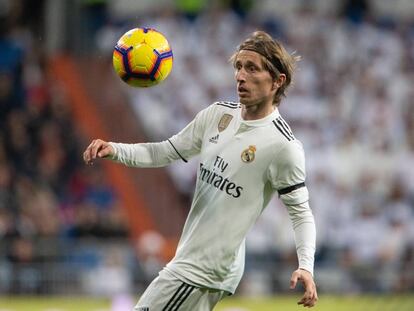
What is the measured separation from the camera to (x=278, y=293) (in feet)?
50.8

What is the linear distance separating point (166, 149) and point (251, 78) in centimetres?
76

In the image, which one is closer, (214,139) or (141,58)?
(214,139)

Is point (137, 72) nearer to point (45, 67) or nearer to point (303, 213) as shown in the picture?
point (303, 213)

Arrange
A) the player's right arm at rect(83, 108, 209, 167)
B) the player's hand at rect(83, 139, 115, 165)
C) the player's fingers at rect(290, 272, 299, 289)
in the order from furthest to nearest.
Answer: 1. the player's right arm at rect(83, 108, 209, 167)
2. the player's hand at rect(83, 139, 115, 165)
3. the player's fingers at rect(290, 272, 299, 289)

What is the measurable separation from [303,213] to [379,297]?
884 cm

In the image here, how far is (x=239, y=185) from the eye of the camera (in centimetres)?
666

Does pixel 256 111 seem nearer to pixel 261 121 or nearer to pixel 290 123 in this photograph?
pixel 261 121

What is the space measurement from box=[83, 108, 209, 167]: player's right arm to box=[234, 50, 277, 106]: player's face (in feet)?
1.22

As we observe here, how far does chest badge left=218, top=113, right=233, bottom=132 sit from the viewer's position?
6.84 m

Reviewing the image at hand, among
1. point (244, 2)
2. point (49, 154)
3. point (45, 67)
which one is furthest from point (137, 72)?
point (244, 2)

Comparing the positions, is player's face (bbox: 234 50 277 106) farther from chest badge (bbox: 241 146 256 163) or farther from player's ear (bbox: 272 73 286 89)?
chest badge (bbox: 241 146 256 163)

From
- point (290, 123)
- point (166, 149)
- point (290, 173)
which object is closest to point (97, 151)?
point (166, 149)

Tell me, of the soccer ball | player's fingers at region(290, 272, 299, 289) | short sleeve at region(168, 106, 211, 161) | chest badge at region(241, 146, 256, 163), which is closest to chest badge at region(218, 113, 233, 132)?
short sleeve at region(168, 106, 211, 161)

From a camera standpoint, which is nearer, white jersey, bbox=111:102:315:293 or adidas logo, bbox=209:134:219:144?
white jersey, bbox=111:102:315:293
